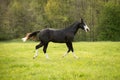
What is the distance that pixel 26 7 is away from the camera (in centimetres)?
6544

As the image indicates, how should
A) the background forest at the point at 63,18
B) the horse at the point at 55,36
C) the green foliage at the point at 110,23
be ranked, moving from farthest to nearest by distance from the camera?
the background forest at the point at 63,18
the green foliage at the point at 110,23
the horse at the point at 55,36

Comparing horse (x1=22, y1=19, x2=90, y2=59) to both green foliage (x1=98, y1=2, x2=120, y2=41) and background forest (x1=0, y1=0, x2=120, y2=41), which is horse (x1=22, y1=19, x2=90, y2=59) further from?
green foliage (x1=98, y1=2, x2=120, y2=41)

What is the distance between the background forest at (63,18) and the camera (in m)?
57.8

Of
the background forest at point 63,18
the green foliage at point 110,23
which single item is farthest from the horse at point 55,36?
the green foliage at point 110,23

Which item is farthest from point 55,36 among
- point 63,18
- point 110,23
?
point 110,23

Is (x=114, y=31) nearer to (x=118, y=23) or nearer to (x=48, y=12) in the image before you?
(x=118, y=23)

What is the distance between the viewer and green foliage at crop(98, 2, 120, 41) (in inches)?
2229

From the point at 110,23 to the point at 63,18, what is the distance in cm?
1008

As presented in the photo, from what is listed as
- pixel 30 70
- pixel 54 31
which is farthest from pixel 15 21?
pixel 30 70

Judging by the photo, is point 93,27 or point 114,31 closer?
point 114,31

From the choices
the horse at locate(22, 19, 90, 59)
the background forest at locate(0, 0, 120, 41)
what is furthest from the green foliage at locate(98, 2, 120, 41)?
the horse at locate(22, 19, 90, 59)

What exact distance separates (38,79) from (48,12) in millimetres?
51142

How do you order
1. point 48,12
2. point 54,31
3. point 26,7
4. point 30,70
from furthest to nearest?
point 26,7 < point 48,12 < point 54,31 < point 30,70

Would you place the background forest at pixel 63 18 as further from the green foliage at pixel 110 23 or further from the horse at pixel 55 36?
the horse at pixel 55 36
